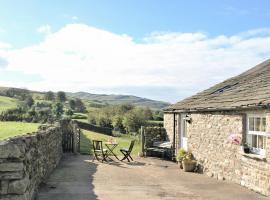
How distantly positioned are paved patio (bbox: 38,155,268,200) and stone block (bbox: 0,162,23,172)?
8.77 feet

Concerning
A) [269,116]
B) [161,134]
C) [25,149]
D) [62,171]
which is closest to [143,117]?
Result: [161,134]

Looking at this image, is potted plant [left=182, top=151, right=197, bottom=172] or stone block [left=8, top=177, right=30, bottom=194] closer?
stone block [left=8, top=177, right=30, bottom=194]

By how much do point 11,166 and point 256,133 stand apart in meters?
7.55

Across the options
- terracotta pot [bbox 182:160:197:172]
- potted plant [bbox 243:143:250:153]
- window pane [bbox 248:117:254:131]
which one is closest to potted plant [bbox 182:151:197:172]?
terracotta pot [bbox 182:160:197:172]

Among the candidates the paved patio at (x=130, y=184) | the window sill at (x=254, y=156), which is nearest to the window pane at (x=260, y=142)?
the window sill at (x=254, y=156)

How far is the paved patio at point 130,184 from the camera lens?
10945mm

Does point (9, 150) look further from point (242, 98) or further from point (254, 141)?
point (242, 98)

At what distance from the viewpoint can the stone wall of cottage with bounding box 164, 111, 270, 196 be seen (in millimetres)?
11852

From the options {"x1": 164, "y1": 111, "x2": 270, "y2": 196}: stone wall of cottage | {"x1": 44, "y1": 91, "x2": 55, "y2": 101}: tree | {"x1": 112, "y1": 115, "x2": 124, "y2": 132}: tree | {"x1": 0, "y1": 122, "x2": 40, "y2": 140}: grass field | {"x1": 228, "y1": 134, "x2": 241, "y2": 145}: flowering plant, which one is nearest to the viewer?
{"x1": 164, "y1": 111, "x2": 270, "y2": 196}: stone wall of cottage

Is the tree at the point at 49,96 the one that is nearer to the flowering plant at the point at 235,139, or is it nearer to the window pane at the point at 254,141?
the flowering plant at the point at 235,139

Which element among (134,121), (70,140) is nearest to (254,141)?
(70,140)

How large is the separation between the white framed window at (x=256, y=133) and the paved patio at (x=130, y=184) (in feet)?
4.07

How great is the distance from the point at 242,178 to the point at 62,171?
5967mm

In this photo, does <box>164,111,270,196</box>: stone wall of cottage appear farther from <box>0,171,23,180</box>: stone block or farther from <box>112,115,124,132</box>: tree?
<box>112,115,124,132</box>: tree
